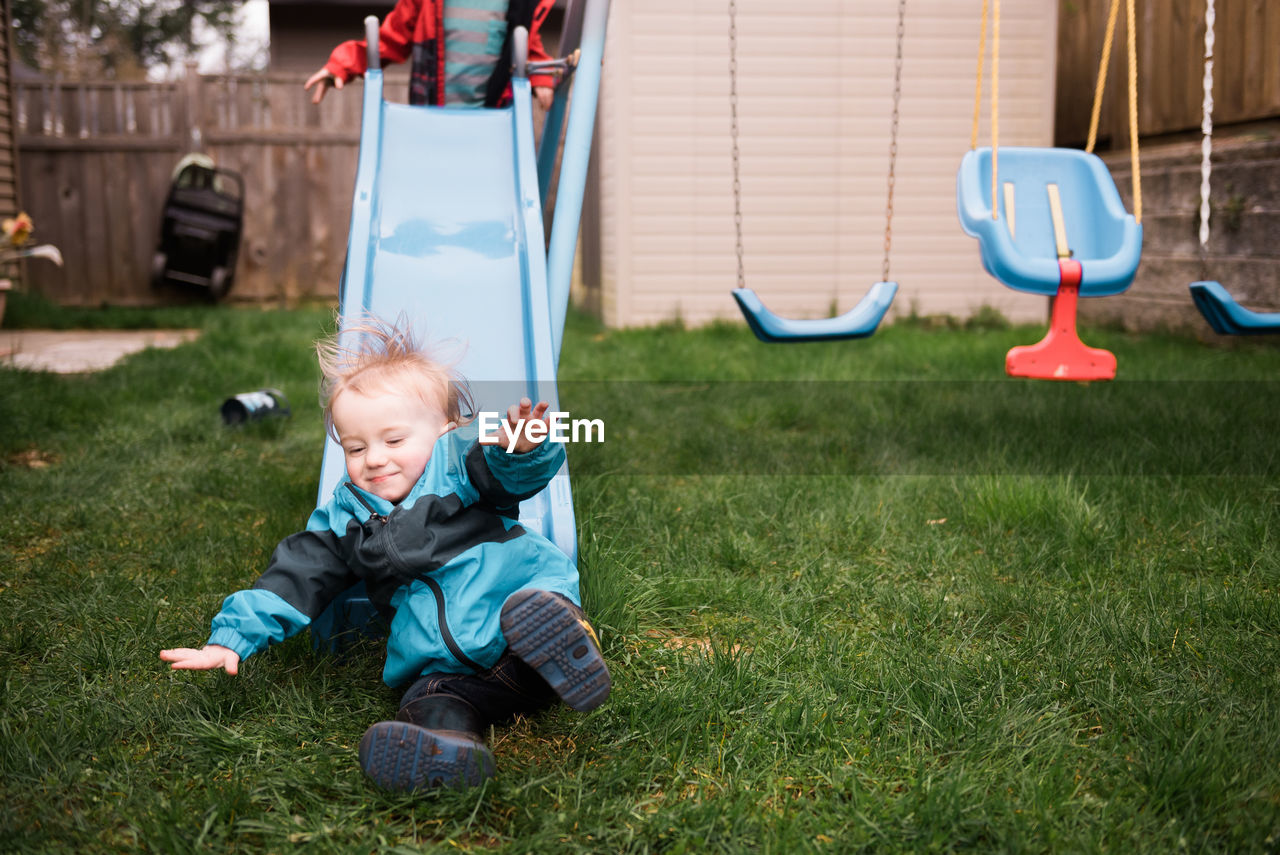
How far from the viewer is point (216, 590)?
2.49m

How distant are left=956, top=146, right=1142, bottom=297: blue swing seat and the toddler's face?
209 cm

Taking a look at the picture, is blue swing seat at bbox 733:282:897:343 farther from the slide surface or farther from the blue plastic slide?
the slide surface

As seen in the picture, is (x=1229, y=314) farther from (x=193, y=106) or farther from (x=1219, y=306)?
→ (x=193, y=106)

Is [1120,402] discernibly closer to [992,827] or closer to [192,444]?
[992,827]

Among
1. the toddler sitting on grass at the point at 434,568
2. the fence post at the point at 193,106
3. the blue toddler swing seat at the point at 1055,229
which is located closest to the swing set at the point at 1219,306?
the blue toddler swing seat at the point at 1055,229

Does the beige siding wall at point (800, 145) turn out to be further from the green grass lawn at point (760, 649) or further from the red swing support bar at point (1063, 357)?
the red swing support bar at point (1063, 357)

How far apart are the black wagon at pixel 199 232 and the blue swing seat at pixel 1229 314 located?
733 cm

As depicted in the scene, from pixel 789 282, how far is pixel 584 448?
435 centimetres

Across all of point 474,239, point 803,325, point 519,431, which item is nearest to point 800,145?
point 803,325

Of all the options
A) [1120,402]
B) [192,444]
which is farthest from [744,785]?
[1120,402]

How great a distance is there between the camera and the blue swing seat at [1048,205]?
11.4 ft

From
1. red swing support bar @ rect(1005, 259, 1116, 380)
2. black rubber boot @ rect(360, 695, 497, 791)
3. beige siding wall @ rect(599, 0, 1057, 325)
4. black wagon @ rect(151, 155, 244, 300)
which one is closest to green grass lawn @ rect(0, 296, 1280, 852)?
black rubber boot @ rect(360, 695, 497, 791)

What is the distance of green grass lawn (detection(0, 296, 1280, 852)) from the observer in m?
1.58

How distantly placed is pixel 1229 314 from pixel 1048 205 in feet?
2.55
